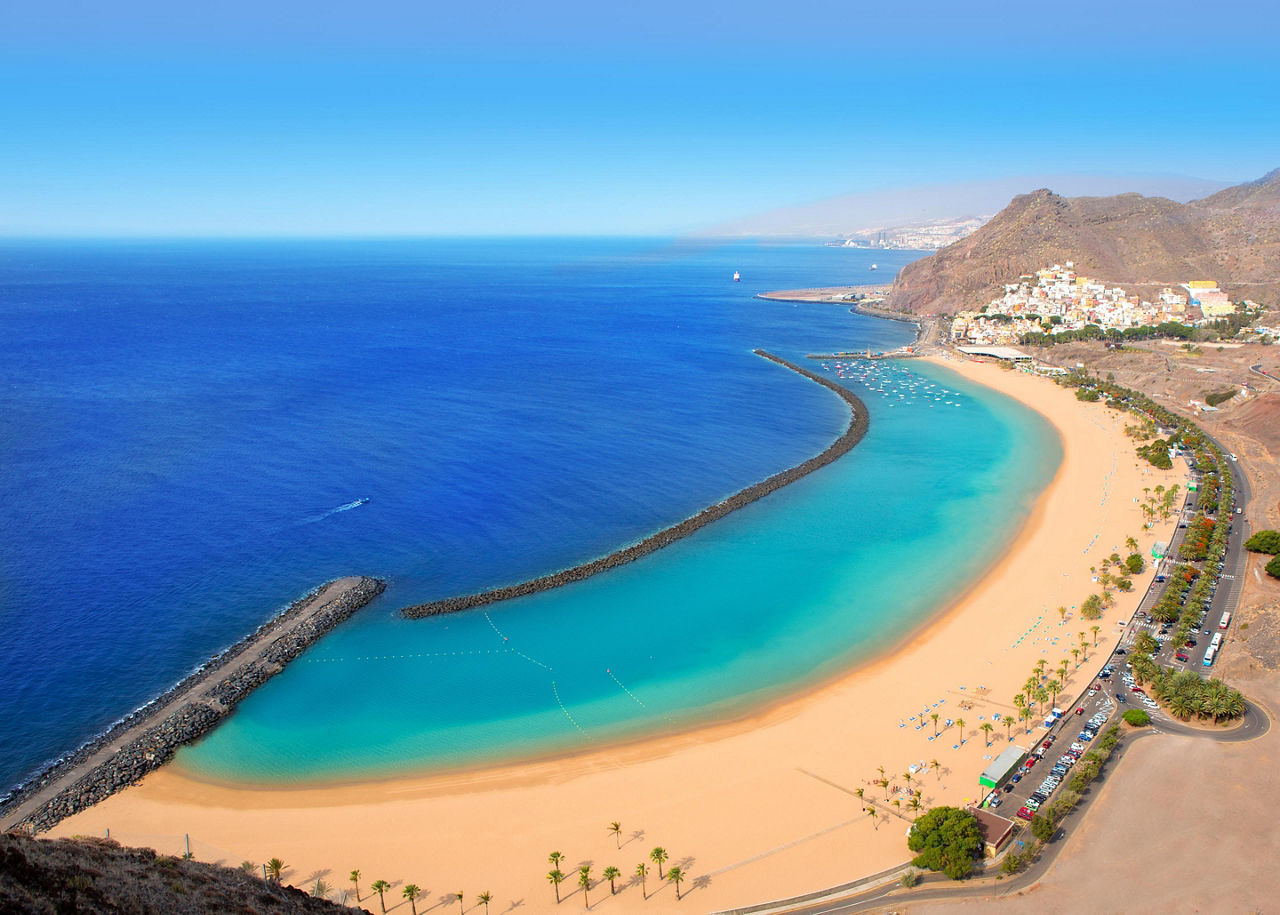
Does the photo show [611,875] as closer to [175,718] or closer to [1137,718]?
[175,718]

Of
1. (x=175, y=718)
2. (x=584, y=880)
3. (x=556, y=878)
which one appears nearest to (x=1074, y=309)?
(x=584, y=880)

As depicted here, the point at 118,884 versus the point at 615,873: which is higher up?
the point at 118,884

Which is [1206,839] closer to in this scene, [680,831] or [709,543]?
[680,831]

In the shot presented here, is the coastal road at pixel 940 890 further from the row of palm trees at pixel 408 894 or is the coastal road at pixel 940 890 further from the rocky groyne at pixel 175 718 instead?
the rocky groyne at pixel 175 718

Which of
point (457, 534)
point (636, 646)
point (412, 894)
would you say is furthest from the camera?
point (457, 534)

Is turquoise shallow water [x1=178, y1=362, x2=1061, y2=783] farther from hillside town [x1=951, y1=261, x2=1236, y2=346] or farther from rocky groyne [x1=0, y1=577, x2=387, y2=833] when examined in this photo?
hillside town [x1=951, y1=261, x2=1236, y2=346]

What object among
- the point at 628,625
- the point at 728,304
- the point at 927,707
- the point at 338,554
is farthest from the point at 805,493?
the point at 728,304

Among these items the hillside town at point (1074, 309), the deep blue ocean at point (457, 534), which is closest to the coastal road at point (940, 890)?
the deep blue ocean at point (457, 534)
